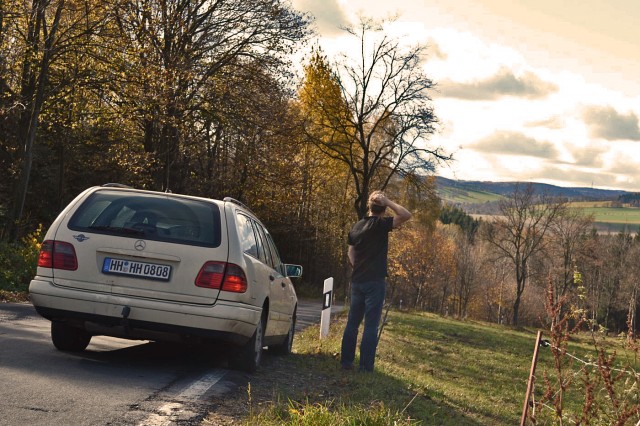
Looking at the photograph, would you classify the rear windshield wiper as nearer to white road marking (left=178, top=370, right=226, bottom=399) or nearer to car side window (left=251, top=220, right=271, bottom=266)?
white road marking (left=178, top=370, right=226, bottom=399)

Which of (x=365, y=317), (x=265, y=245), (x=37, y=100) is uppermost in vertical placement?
(x=37, y=100)

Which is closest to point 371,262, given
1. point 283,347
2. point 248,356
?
point 248,356

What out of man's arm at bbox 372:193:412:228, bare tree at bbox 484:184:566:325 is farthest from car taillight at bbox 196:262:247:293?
bare tree at bbox 484:184:566:325

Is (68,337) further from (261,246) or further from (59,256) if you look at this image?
(261,246)

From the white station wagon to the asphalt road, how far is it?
0.37 m

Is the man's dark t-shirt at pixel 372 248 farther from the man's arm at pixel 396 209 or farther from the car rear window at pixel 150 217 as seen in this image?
the car rear window at pixel 150 217

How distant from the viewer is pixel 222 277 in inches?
307

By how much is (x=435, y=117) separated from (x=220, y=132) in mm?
9478

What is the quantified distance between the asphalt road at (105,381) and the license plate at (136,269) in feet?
2.92

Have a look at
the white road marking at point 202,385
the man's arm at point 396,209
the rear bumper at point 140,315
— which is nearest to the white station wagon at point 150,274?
the rear bumper at point 140,315

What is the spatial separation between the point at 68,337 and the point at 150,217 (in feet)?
5.07

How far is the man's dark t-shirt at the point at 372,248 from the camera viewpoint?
9203 mm

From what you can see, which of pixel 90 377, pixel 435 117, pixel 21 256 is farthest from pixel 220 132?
pixel 90 377

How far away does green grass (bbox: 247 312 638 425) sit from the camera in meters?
5.89
